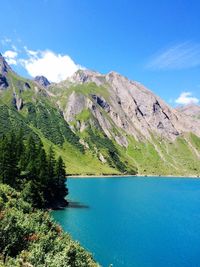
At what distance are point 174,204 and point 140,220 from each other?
51079 millimetres

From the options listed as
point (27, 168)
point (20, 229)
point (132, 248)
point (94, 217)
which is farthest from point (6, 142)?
point (20, 229)

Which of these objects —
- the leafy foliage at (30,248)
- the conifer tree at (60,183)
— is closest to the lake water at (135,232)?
the conifer tree at (60,183)

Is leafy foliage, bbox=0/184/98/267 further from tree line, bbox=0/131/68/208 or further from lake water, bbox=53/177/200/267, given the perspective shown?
tree line, bbox=0/131/68/208

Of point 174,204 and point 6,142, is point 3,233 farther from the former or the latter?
point 174,204

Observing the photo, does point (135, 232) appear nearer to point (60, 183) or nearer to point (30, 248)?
point (60, 183)

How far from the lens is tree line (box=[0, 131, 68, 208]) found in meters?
96.9

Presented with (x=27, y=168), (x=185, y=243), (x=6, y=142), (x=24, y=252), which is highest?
(x=6, y=142)

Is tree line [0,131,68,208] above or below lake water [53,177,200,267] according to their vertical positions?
above

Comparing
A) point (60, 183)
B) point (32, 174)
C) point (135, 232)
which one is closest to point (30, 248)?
point (135, 232)

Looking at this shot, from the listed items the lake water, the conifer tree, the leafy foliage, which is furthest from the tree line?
the leafy foliage

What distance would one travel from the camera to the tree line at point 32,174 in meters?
96.9

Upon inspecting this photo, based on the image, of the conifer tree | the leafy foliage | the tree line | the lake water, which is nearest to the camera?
the leafy foliage

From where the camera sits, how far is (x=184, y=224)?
105000 mm

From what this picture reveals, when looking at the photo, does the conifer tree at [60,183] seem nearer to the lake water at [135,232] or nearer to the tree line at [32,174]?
the tree line at [32,174]
